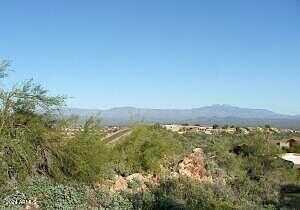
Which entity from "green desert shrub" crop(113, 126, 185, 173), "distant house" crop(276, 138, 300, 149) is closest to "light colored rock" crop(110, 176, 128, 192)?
"green desert shrub" crop(113, 126, 185, 173)

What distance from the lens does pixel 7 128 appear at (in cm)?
2362

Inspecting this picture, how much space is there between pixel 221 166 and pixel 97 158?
14285mm

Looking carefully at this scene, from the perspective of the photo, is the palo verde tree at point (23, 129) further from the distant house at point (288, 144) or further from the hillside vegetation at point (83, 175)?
the distant house at point (288, 144)

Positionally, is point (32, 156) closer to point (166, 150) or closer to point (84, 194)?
point (84, 194)

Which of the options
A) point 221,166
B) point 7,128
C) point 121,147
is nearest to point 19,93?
point 7,128

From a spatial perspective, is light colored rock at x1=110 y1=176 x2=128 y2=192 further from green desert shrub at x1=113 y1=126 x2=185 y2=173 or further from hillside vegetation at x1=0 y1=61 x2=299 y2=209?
green desert shrub at x1=113 y1=126 x2=185 y2=173

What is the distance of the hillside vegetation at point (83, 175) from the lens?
2119 cm

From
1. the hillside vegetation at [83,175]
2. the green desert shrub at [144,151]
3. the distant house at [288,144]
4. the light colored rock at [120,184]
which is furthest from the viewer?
the distant house at [288,144]

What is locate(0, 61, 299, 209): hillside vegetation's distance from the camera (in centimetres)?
2119

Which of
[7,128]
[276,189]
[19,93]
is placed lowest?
[276,189]

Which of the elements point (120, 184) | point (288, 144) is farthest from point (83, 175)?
point (288, 144)

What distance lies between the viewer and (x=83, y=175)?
25422 mm

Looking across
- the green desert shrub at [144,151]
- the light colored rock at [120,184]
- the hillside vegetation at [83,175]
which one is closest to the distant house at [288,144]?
the green desert shrub at [144,151]

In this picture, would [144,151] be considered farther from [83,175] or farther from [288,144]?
[288,144]
